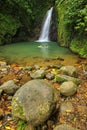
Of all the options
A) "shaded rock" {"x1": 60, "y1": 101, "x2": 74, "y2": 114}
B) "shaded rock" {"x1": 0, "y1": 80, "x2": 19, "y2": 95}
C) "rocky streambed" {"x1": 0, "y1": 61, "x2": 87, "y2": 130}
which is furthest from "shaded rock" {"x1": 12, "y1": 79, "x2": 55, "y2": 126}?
"shaded rock" {"x1": 0, "y1": 80, "x2": 19, "y2": 95}

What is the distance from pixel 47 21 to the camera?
1505 centimetres

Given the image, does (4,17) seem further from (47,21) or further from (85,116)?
(85,116)

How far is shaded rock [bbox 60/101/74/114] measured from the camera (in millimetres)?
3788

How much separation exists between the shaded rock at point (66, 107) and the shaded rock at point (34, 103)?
390 mm

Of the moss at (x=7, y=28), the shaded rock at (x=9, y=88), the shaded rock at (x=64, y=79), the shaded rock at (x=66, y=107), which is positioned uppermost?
the moss at (x=7, y=28)

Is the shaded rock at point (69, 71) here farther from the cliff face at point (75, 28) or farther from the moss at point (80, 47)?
the moss at point (80, 47)

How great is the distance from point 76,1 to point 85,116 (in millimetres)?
5500

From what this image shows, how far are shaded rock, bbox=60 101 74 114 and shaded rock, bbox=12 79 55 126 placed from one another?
390mm

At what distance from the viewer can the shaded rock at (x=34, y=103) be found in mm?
3309

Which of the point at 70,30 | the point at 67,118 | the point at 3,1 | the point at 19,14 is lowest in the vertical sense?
the point at 67,118

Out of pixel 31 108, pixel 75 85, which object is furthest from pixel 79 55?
pixel 31 108

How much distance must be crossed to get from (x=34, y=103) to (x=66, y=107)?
794 millimetres

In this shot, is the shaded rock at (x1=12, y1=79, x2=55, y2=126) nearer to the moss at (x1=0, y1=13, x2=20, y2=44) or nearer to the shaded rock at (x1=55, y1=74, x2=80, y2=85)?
the shaded rock at (x1=55, y1=74, x2=80, y2=85)

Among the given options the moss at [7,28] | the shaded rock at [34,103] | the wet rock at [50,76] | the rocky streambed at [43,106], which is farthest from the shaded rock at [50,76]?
the moss at [7,28]
